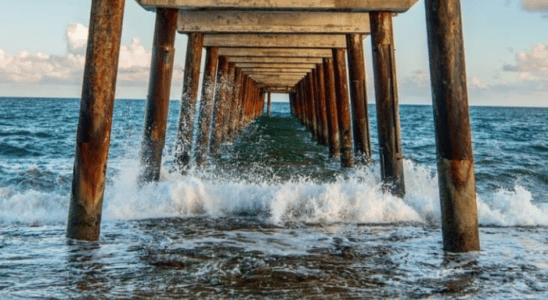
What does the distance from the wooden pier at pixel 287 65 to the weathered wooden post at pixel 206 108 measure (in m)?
0.02

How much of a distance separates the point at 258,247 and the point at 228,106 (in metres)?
14.0

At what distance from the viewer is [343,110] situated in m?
11.9

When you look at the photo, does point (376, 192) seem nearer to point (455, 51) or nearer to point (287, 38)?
point (455, 51)

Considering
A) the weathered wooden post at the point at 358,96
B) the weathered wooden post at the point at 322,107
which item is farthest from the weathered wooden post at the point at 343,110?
the weathered wooden post at the point at 322,107

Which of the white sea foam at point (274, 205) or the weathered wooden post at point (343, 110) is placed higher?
the weathered wooden post at point (343, 110)

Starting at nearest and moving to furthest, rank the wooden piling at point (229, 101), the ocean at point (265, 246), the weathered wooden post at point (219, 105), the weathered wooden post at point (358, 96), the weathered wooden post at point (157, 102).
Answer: the ocean at point (265, 246) < the weathered wooden post at point (157, 102) < the weathered wooden post at point (358, 96) < the weathered wooden post at point (219, 105) < the wooden piling at point (229, 101)

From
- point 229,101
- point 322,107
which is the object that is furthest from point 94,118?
point 229,101

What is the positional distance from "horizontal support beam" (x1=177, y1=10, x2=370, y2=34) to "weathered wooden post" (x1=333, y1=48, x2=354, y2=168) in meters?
2.22

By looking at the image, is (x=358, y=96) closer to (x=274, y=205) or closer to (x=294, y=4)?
(x=294, y=4)

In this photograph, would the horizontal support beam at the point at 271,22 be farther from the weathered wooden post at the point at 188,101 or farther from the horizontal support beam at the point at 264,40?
the horizontal support beam at the point at 264,40

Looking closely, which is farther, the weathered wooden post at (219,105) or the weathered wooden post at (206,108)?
the weathered wooden post at (219,105)

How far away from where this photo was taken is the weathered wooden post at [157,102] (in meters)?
8.07

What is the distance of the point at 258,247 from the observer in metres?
4.96

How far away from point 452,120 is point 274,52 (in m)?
9.86
